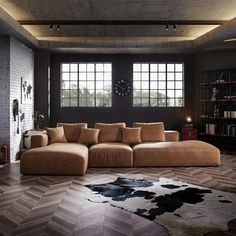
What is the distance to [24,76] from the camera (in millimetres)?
7891

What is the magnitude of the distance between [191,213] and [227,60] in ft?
20.4

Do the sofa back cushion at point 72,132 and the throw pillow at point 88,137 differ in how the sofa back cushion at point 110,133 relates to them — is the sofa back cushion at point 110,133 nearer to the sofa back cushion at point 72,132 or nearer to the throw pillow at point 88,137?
the throw pillow at point 88,137

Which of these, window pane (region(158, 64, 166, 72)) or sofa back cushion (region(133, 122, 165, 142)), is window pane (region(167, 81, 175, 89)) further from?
sofa back cushion (region(133, 122, 165, 142))

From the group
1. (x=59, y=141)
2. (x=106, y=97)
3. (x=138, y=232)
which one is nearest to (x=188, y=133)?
(x=106, y=97)

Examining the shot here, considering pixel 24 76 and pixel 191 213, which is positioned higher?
pixel 24 76

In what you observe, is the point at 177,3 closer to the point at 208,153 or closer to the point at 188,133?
the point at 208,153

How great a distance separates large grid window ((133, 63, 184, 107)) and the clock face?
249 millimetres

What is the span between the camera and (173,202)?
12.7 feet

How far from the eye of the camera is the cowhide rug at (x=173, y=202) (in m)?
3.17

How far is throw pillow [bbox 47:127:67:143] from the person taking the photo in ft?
22.3

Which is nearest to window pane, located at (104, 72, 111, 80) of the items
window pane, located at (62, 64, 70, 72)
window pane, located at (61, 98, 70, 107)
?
window pane, located at (62, 64, 70, 72)

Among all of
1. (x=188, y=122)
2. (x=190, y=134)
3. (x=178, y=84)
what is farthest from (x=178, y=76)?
(x=190, y=134)

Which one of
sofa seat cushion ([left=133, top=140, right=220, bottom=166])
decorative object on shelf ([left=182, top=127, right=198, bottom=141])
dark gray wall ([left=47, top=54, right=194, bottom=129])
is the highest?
dark gray wall ([left=47, top=54, right=194, bottom=129])

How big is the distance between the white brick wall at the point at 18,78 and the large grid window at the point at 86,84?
1.29 metres
